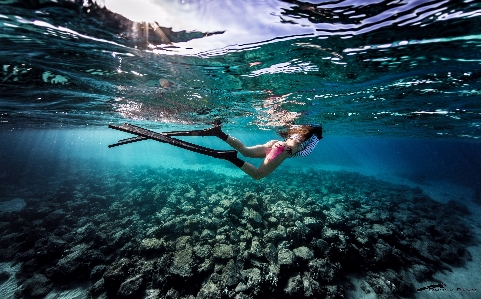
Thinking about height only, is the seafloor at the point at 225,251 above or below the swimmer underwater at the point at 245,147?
below

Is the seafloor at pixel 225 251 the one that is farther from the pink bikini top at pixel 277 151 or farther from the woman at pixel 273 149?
the pink bikini top at pixel 277 151

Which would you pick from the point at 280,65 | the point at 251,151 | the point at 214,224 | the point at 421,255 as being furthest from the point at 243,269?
the point at 421,255

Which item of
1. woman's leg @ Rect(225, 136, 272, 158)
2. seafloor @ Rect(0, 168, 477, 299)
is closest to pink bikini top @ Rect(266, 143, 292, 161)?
woman's leg @ Rect(225, 136, 272, 158)

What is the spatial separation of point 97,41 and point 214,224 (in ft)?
30.8

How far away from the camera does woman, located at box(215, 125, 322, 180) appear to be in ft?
17.3

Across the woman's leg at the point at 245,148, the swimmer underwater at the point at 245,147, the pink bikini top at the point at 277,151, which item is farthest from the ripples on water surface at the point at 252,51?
the pink bikini top at the point at 277,151

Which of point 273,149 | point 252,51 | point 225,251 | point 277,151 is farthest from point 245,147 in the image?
point 225,251

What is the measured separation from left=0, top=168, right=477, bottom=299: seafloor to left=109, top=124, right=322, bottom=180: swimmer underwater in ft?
14.4

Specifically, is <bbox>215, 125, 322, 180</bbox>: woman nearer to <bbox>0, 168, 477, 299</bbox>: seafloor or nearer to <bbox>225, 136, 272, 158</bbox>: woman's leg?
<bbox>225, 136, 272, 158</bbox>: woman's leg

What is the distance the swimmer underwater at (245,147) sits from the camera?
14.2 feet

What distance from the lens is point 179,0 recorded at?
3.94m

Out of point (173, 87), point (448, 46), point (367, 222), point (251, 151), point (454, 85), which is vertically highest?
point (448, 46)

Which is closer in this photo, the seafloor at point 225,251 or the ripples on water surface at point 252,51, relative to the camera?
the ripples on water surface at point 252,51

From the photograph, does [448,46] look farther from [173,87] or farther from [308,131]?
[173,87]
